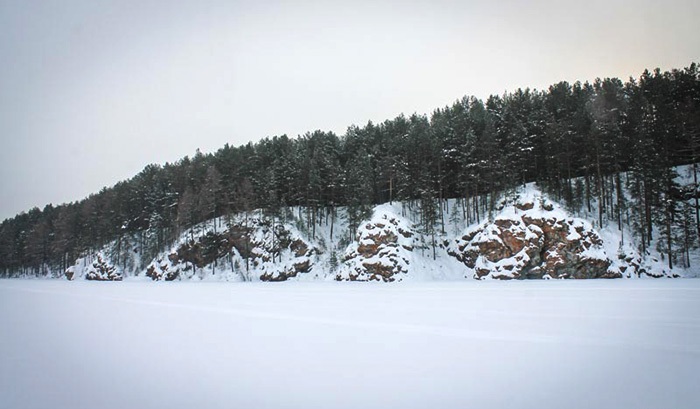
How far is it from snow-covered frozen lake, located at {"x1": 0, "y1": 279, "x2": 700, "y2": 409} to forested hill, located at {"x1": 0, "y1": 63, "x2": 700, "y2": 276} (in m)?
36.7

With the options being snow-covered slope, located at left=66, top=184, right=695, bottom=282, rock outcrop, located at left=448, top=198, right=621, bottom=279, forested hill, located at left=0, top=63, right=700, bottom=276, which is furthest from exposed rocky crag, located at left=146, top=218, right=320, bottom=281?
rock outcrop, located at left=448, top=198, right=621, bottom=279

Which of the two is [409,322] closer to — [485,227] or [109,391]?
[109,391]

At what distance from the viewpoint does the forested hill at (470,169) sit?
1505 inches

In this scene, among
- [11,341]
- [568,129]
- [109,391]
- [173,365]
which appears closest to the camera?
[109,391]

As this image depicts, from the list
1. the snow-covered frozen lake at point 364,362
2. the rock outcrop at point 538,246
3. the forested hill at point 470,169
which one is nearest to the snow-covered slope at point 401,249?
the rock outcrop at point 538,246

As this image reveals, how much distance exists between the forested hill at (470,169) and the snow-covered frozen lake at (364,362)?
120ft

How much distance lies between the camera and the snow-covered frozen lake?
4195 mm

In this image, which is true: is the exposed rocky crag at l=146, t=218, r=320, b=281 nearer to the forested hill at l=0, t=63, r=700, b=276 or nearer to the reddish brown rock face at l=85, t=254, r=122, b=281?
the forested hill at l=0, t=63, r=700, b=276

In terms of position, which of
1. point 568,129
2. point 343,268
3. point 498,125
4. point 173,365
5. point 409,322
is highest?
point 498,125

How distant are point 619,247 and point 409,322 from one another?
111 ft

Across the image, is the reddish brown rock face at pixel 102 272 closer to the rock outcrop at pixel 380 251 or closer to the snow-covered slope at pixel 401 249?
the snow-covered slope at pixel 401 249

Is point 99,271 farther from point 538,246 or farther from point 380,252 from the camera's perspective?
point 538,246

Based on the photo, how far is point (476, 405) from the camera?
3.92 meters

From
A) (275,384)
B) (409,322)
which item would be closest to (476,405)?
(275,384)
